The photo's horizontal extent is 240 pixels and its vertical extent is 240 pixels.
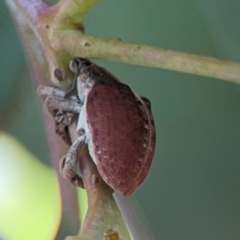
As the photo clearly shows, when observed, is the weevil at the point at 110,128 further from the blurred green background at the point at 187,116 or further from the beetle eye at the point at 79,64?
the blurred green background at the point at 187,116

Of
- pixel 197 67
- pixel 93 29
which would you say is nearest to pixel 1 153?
→ pixel 93 29

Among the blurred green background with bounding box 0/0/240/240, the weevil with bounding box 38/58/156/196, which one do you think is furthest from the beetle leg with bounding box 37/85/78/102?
the blurred green background with bounding box 0/0/240/240

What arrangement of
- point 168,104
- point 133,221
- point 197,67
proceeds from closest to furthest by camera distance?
point 197,67
point 133,221
point 168,104

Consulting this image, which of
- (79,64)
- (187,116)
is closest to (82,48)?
(79,64)

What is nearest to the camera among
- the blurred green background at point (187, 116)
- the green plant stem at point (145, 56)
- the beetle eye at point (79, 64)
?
the green plant stem at point (145, 56)

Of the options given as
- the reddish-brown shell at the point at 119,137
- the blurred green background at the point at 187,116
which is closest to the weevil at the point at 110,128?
the reddish-brown shell at the point at 119,137

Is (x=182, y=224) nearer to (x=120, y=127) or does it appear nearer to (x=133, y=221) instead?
(x=133, y=221)

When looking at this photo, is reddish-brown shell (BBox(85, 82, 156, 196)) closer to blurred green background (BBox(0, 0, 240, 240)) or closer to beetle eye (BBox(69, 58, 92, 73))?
beetle eye (BBox(69, 58, 92, 73))

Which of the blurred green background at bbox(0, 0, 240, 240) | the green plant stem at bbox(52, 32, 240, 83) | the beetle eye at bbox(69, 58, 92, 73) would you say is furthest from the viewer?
the blurred green background at bbox(0, 0, 240, 240)
